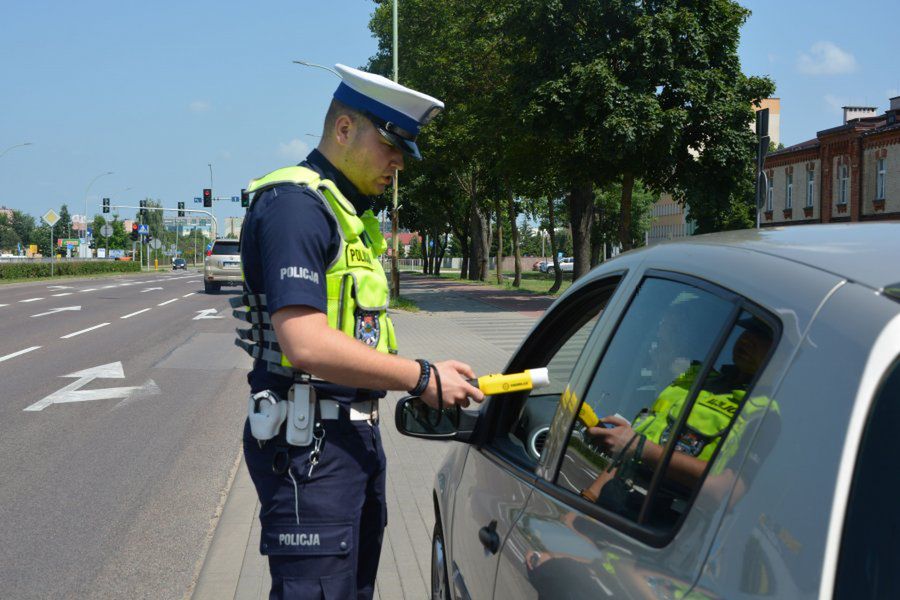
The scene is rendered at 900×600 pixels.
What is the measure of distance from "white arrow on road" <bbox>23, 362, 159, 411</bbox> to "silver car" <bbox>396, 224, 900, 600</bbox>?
8.56m

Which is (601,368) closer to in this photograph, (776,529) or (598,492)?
(598,492)

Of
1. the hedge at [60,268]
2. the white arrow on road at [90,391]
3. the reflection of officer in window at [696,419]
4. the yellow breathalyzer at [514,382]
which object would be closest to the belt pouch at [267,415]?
the yellow breathalyzer at [514,382]

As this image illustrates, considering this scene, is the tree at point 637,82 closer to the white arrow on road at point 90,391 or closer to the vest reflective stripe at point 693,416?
the white arrow on road at point 90,391

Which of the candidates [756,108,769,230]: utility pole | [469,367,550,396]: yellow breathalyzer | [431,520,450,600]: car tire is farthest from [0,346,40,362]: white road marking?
[469,367,550,396]: yellow breathalyzer

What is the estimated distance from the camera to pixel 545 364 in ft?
9.98

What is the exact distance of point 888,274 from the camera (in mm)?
1456

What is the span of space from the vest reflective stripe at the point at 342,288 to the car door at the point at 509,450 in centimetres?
47

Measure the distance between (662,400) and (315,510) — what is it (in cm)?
104

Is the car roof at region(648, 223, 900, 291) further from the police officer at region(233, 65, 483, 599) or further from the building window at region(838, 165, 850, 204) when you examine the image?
the building window at region(838, 165, 850, 204)

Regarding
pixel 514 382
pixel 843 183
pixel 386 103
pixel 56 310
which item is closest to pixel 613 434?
pixel 514 382

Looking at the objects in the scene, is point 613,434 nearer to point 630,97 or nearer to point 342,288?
point 342,288

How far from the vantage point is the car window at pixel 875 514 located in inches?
48.0

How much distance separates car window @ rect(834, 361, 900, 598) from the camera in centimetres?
122

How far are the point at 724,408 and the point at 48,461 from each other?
676cm
